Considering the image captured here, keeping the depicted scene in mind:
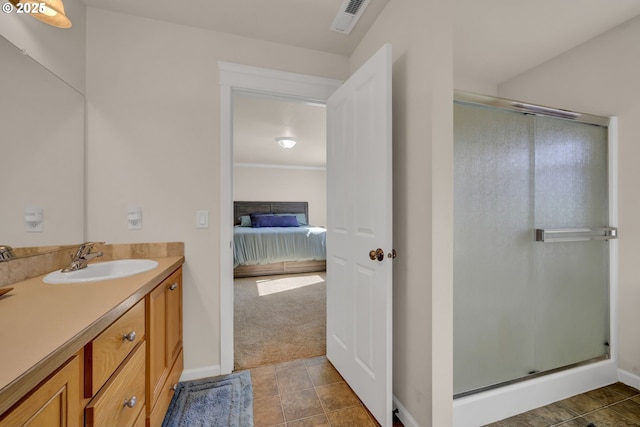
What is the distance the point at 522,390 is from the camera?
4.97 ft

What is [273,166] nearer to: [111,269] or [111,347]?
[111,269]

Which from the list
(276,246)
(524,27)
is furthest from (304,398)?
(276,246)

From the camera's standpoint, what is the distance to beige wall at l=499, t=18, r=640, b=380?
172cm

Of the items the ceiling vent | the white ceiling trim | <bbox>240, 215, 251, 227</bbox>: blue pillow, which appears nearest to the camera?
the ceiling vent

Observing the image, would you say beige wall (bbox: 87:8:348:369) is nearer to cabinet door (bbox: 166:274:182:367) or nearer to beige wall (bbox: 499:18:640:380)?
cabinet door (bbox: 166:274:182:367)

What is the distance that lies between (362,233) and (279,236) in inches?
139

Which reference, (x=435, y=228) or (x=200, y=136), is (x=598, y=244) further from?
(x=200, y=136)

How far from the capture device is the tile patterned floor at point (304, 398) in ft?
4.72

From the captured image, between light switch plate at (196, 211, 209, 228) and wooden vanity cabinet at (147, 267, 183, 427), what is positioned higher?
light switch plate at (196, 211, 209, 228)

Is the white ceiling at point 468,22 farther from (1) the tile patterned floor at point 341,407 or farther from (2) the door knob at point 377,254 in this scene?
(1) the tile patterned floor at point 341,407

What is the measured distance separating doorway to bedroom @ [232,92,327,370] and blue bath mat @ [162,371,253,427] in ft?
0.73

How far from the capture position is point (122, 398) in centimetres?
90

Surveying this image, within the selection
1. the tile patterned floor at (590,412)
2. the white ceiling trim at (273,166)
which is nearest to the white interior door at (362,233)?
the tile patterned floor at (590,412)

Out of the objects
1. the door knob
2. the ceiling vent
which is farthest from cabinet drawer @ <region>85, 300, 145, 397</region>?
the ceiling vent
